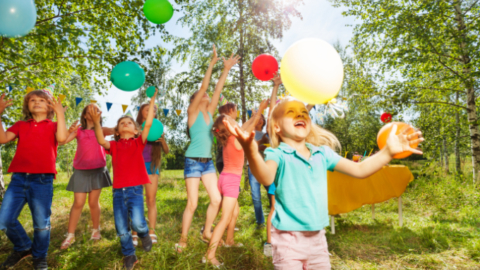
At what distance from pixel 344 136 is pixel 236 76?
11.1 m

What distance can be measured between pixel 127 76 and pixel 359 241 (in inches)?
148

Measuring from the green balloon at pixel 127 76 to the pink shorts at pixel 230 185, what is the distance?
63.3 inches

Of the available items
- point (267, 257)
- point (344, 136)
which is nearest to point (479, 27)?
point (267, 257)

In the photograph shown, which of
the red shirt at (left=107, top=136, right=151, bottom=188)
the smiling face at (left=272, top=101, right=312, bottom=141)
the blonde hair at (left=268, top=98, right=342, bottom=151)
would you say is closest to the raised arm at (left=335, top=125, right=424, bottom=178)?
the blonde hair at (left=268, top=98, right=342, bottom=151)

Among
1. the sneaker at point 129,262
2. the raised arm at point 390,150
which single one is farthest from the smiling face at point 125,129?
the raised arm at point 390,150

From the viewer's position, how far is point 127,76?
→ 323 cm

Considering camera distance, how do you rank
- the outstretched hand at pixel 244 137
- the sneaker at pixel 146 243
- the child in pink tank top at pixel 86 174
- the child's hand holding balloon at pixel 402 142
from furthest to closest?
the child in pink tank top at pixel 86 174, the sneaker at pixel 146 243, the child's hand holding balloon at pixel 402 142, the outstretched hand at pixel 244 137

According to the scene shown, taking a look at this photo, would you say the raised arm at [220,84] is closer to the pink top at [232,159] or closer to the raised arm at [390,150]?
the pink top at [232,159]

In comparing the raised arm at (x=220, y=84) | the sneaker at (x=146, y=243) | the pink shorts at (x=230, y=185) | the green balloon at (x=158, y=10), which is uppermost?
the green balloon at (x=158, y=10)

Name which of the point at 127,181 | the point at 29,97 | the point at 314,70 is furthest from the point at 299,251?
the point at 29,97

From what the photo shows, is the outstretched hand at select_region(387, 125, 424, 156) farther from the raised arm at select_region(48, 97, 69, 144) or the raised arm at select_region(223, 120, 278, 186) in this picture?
the raised arm at select_region(48, 97, 69, 144)

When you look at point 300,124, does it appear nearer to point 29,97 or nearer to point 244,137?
point 244,137

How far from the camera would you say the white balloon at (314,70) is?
1705mm

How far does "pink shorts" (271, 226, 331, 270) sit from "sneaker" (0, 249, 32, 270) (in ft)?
8.38
